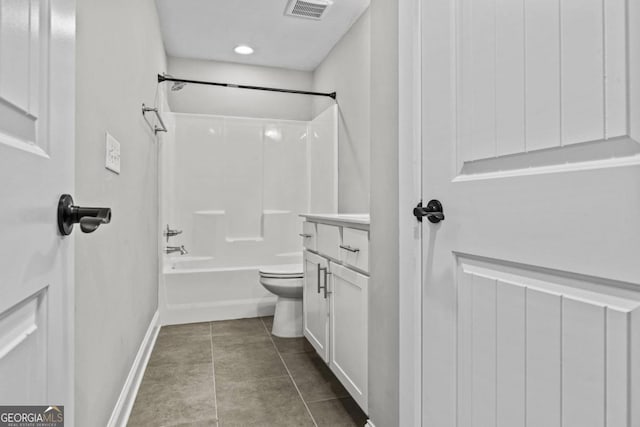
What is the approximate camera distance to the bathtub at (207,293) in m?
3.02

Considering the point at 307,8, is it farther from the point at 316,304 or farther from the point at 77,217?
the point at 77,217

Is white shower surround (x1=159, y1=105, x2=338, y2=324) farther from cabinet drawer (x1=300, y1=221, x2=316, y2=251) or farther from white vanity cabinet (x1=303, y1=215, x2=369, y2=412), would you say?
white vanity cabinet (x1=303, y1=215, x2=369, y2=412)

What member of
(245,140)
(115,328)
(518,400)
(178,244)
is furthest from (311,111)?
(518,400)

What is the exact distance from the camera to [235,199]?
11.7 feet

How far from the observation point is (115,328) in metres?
1.54

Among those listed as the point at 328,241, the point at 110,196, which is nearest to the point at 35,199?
the point at 110,196

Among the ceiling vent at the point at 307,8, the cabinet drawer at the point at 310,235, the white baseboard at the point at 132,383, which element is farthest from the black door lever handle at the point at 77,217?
the ceiling vent at the point at 307,8

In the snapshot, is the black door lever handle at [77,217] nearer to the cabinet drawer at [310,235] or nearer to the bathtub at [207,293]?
the cabinet drawer at [310,235]

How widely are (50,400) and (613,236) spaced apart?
0.94 m

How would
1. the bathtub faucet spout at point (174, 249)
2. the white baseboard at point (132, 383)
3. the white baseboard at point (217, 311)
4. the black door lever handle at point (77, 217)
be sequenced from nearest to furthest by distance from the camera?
the black door lever handle at point (77, 217) → the white baseboard at point (132, 383) → the white baseboard at point (217, 311) → the bathtub faucet spout at point (174, 249)

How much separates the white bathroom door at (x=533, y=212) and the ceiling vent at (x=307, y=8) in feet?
5.59

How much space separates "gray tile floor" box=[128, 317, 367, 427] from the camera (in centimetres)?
166

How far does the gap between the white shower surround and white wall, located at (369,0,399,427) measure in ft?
5.90

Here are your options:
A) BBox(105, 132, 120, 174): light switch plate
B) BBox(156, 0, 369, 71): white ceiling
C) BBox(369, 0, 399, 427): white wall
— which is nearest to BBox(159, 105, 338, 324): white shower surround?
BBox(156, 0, 369, 71): white ceiling
